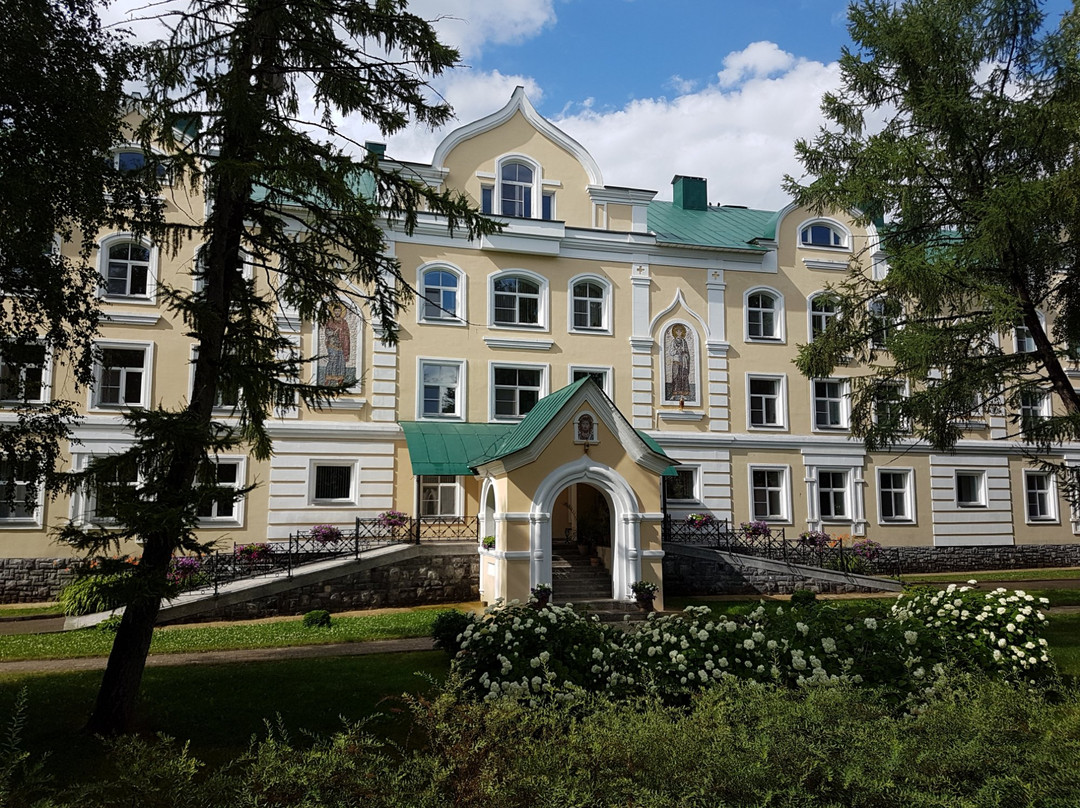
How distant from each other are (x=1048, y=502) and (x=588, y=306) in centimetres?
1747

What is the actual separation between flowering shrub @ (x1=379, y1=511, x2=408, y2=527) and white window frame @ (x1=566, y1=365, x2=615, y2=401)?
20.9 feet

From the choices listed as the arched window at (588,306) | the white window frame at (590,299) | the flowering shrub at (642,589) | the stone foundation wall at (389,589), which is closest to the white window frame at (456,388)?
the white window frame at (590,299)

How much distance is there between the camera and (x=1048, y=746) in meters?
4.62

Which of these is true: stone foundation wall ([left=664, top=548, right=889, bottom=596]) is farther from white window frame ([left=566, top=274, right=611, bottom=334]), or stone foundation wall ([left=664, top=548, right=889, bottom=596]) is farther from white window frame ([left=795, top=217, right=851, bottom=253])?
white window frame ([left=795, top=217, right=851, bottom=253])

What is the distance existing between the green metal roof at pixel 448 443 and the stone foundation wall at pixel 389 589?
83.8 inches

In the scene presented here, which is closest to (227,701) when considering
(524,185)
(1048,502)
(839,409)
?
(524,185)

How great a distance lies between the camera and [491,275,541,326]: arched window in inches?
933

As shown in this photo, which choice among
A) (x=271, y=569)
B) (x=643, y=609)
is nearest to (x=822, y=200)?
(x=643, y=609)

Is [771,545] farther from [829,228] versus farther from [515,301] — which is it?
[829,228]

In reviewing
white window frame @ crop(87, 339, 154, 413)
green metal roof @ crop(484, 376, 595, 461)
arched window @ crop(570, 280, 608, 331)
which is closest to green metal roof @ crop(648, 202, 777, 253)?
arched window @ crop(570, 280, 608, 331)

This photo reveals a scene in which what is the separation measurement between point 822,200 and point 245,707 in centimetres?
1324

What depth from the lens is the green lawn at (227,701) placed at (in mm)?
7793

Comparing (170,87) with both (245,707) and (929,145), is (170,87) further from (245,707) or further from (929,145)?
(929,145)

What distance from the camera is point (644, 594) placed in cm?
1711
